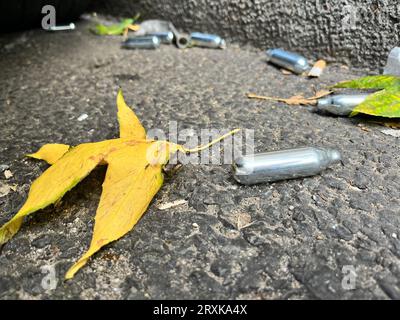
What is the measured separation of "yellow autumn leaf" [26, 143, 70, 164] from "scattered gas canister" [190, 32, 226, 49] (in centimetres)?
127

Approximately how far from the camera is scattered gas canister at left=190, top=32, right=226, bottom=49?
7.11 ft

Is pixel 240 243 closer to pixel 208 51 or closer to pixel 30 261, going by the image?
pixel 30 261

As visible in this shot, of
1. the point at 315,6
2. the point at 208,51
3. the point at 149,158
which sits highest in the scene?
the point at 315,6

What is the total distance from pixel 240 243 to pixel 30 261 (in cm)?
45

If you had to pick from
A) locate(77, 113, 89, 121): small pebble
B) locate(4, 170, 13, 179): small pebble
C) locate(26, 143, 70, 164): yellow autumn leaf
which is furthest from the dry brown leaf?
locate(4, 170, 13, 179): small pebble

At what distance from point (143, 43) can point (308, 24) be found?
87 cm

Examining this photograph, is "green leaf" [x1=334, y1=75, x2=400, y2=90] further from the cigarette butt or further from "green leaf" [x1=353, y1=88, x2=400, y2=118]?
the cigarette butt

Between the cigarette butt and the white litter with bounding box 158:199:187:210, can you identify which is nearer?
the white litter with bounding box 158:199:187:210

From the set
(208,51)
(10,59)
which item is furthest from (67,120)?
(208,51)

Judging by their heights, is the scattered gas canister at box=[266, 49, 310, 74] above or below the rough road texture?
above

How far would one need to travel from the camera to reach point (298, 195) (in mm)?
1021

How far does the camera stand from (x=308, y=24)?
1897 mm

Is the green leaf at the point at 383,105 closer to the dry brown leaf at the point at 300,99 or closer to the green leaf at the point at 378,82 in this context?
the green leaf at the point at 378,82

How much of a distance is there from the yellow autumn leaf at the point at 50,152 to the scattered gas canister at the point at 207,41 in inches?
49.8
